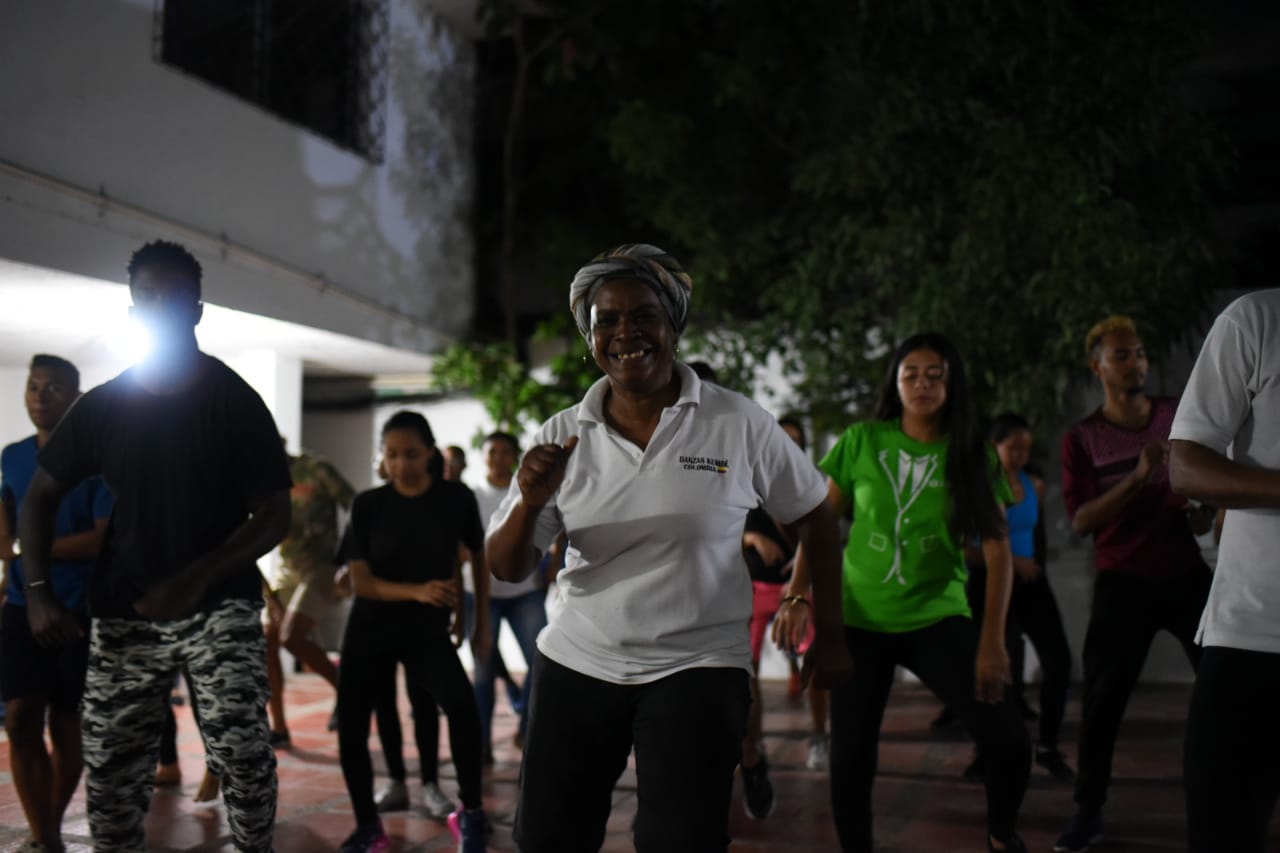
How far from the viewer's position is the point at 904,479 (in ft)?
12.8

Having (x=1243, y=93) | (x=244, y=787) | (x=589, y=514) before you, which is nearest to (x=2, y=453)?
(x=244, y=787)

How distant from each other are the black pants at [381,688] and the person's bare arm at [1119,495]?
96.2 inches

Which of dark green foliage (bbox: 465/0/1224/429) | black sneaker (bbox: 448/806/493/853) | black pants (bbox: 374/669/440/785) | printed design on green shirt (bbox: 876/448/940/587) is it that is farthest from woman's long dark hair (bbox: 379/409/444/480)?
dark green foliage (bbox: 465/0/1224/429)

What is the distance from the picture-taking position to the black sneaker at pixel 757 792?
5.22 meters

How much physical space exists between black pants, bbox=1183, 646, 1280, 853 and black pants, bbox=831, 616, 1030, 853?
129 centimetres

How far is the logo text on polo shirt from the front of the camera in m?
2.60

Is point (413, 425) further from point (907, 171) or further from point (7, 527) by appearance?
point (907, 171)

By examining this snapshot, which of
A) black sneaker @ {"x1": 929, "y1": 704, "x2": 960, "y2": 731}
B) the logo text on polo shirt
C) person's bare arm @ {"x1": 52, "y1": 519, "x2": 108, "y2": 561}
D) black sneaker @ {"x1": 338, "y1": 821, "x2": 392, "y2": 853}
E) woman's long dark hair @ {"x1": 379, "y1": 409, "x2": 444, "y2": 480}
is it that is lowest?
black sneaker @ {"x1": 929, "y1": 704, "x2": 960, "y2": 731}

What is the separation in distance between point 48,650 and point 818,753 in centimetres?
376

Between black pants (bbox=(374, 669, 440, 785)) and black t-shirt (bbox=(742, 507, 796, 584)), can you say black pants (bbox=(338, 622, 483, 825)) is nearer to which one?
black pants (bbox=(374, 669, 440, 785))

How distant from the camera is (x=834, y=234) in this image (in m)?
9.27

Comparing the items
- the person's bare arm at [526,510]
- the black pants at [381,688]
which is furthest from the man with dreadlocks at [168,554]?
the black pants at [381,688]

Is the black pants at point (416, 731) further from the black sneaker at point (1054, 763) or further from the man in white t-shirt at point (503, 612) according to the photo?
the black sneaker at point (1054, 763)

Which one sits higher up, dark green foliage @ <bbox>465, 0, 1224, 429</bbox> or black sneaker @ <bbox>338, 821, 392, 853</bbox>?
dark green foliage @ <bbox>465, 0, 1224, 429</bbox>
